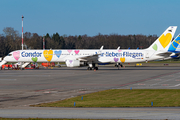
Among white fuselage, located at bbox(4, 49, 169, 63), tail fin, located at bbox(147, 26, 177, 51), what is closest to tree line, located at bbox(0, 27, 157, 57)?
white fuselage, located at bbox(4, 49, 169, 63)

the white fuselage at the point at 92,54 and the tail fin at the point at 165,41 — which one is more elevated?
the tail fin at the point at 165,41

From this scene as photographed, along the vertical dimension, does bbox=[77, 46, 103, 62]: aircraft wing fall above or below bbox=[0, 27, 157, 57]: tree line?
below

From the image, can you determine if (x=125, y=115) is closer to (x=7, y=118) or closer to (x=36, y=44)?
(x=7, y=118)

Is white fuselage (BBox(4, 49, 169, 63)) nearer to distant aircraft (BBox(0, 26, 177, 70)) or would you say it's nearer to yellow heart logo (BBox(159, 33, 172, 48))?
distant aircraft (BBox(0, 26, 177, 70))

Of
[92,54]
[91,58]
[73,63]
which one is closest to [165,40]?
[92,54]

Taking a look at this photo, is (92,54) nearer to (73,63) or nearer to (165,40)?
(73,63)

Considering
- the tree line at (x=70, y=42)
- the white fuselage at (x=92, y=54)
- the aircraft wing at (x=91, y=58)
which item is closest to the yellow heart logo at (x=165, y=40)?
the white fuselage at (x=92, y=54)

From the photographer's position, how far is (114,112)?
13305 mm

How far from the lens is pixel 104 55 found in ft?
179

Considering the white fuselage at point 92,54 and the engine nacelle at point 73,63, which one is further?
the white fuselage at point 92,54

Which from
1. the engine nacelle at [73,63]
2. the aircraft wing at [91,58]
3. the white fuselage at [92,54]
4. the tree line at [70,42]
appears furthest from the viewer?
the tree line at [70,42]

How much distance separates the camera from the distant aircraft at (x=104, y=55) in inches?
2117

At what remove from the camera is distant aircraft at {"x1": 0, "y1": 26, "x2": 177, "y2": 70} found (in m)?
53.8

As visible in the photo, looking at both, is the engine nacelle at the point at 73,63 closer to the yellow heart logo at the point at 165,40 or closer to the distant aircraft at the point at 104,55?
the distant aircraft at the point at 104,55
